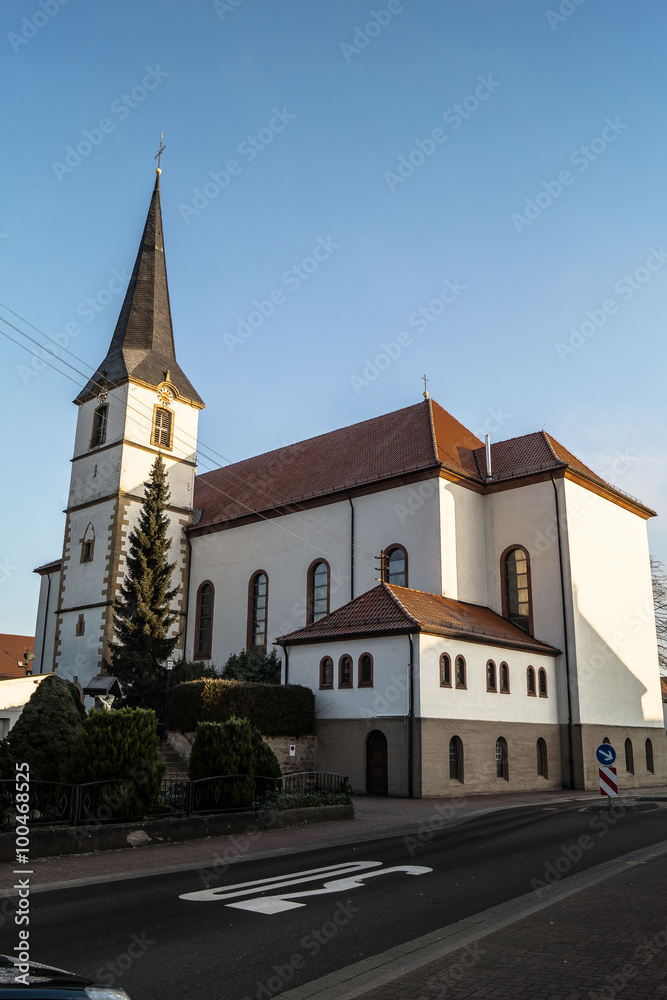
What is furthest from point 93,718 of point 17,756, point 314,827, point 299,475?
point 299,475

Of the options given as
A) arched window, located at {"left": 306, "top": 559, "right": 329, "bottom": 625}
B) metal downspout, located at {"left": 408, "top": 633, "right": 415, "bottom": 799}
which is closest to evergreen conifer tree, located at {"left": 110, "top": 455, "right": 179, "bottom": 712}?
arched window, located at {"left": 306, "top": 559, "right": 329, "bottom": 625}

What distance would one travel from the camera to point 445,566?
29484 mm

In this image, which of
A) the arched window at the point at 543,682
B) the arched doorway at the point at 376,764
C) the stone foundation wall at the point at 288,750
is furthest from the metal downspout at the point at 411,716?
the arched window at the point at 543,682

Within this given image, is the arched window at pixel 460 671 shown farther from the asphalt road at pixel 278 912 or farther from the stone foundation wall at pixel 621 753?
the asphalt road at pixel 278 912

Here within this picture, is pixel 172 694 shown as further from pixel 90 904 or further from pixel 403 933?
pixel 403 933

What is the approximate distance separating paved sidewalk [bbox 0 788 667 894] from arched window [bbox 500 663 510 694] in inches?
225

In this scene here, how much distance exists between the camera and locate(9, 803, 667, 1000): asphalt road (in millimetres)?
6242

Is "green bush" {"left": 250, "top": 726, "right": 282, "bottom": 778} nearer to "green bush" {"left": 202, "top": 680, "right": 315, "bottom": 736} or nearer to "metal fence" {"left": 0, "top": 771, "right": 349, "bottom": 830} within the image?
"metal fence" {"left": 0, "top": 771, "right": 349, "bottom": 830}

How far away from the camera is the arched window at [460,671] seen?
25097 millimetres

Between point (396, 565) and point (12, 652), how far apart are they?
145 feet

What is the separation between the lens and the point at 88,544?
124 feet

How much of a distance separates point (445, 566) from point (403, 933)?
885 inches

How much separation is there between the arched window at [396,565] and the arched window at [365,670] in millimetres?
5692

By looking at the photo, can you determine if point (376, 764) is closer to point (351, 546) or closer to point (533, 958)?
point (351, 546)
